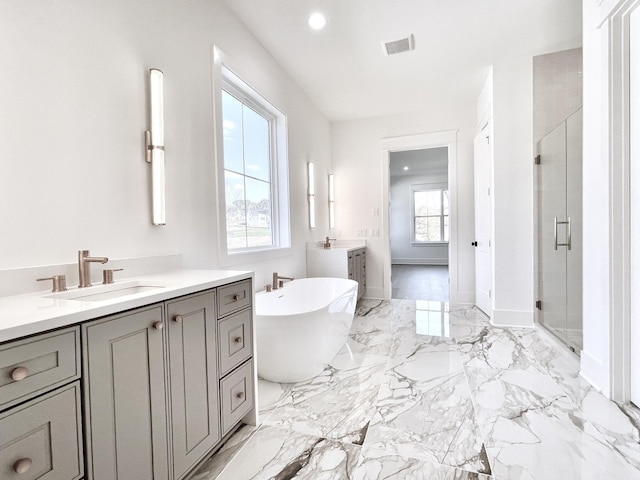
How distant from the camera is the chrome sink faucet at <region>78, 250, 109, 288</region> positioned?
123cm

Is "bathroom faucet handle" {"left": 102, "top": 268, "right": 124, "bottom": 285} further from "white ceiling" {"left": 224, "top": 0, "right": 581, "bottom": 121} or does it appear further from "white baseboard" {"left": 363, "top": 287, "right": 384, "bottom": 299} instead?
"white baseboard" {"left": 363, "top": 287, "right": 384, "bottom": 299}

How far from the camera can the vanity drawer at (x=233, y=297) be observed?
136cm

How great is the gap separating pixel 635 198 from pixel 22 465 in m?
2.70

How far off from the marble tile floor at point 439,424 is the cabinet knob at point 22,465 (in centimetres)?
76

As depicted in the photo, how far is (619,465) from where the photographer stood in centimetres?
126

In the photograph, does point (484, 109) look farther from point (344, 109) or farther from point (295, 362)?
point (295, 362)

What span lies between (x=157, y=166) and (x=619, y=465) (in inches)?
101

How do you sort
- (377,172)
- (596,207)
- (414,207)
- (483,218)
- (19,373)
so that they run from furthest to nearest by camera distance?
(414,207) → (377,172) → (483,218) → (596,207) → (19,373)

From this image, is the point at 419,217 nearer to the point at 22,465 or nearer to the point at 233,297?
the point at 233,297

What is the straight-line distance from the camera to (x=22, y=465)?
2.21 ft

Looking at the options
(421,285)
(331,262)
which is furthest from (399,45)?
(421,285)

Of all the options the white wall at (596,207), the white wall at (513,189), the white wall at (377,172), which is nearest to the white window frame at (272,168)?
the white wall at (377,172)

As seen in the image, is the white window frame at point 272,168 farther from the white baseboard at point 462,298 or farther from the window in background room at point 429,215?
the window in background room at point 429,215

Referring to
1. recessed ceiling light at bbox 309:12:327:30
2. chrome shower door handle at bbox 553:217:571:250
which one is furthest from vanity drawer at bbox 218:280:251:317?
chrome shower door handle at bbox 553:217:571:250
